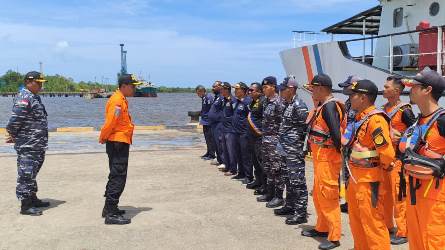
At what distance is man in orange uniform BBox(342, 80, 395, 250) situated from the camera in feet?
12.7

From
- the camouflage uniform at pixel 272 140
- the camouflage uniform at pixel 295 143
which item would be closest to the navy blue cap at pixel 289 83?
the camouflage uniform at pixel 295 143

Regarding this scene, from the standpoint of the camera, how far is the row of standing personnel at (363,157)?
3180 mm

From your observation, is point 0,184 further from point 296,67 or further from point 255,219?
point 296,67

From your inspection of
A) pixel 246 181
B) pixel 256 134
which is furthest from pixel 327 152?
pixel 246 181

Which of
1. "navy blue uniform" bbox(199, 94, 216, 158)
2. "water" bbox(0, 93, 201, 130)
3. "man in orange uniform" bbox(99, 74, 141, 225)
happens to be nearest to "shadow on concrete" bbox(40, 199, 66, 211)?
"man in orange uniform" bbox(99, 74, 141, 225)

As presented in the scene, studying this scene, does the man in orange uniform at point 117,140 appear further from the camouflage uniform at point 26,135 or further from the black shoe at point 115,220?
the camouflage uniform at point 26,135

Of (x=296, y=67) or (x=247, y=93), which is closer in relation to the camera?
(x=247, y=93)

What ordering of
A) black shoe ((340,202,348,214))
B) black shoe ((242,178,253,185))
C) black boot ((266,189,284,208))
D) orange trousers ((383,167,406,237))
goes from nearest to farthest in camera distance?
orange trousers ((383,167,406,237))
black shoe ((340,202,348,214))
black boot ((266,189,284,208))
black shoe ((242,178,253,185))

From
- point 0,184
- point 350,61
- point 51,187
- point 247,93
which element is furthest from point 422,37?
point 0,184

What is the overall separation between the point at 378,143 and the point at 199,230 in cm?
249

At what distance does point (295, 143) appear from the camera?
548 cm

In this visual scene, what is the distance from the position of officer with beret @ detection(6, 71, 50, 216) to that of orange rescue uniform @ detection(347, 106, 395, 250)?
4164mm

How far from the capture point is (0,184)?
811cm

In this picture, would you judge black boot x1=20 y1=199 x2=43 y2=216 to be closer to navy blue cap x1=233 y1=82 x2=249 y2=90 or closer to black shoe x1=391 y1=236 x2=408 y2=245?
navy blue cap x1=233 y1=82 x2=249 y2=90
